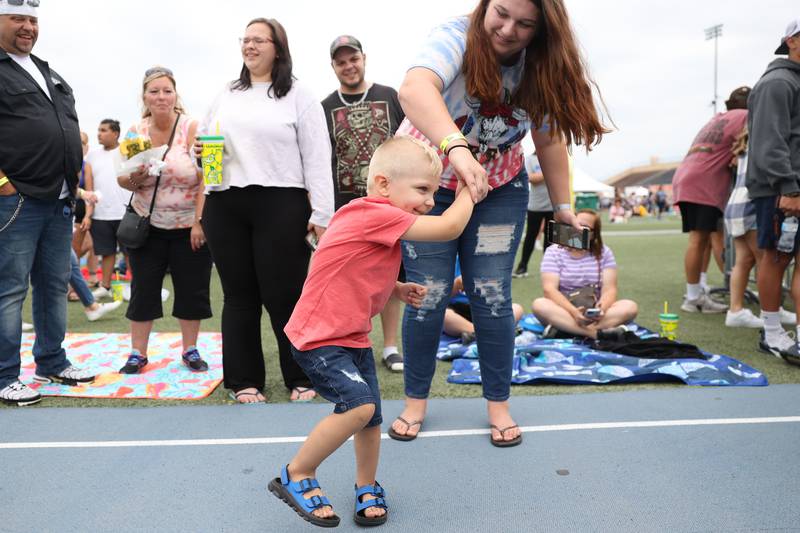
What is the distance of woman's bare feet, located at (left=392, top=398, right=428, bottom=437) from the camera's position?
115 inches

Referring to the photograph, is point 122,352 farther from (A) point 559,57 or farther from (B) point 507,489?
(A) point 559,57

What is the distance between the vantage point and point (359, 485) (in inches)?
87.2

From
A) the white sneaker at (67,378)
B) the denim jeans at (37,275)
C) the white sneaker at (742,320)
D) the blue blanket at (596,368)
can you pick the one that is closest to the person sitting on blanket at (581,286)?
the blue blanket at (596,368)

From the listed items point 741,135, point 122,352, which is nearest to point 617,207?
point 741,135

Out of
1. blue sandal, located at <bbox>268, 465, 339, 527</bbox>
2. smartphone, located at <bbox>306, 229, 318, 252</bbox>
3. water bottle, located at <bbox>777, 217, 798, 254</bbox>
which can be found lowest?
blue sandal, located at <bbox>268, 465, 339, 527</bbox>

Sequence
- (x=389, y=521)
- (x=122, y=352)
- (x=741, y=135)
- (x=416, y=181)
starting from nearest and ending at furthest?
1. (x=416, y=181)
2. (x=389, y=521)
3. (x=122, y=352)
4. (x=741, y=135)

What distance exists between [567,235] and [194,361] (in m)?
2.48

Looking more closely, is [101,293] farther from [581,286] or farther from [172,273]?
[581,286]

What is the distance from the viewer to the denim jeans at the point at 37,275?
3.44 metres

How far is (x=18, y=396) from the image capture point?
136 inches

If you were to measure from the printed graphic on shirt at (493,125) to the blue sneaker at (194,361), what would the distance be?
2.36m

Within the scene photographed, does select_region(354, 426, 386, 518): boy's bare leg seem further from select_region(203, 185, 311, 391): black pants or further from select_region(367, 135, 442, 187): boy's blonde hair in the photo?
select_region(203, 185, 311, 391): black pants

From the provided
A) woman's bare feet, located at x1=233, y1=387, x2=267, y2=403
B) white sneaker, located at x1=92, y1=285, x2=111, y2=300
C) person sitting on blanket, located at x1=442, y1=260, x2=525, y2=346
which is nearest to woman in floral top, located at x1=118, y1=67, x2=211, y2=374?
woman's bare feet, located at x1=233, y1=387, x2=267, y2=403

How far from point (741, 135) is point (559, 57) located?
3.86 meters
